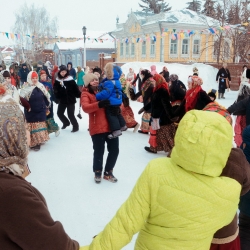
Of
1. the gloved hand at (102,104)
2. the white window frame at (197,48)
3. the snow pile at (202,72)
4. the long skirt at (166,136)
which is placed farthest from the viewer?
the white window frame at (197,48)

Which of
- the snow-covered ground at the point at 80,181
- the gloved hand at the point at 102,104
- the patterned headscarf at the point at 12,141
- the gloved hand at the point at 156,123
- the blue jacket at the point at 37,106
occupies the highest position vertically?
the patterned headscarf at the point at 12,141

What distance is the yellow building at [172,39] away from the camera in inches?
917

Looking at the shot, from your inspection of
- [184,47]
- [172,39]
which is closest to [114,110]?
[172,39]

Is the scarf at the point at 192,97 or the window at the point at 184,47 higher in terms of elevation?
the window at the point at 184,47

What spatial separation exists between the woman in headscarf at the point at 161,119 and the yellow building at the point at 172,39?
1819 centimetres

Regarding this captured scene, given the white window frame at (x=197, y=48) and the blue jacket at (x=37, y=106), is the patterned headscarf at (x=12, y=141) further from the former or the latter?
the white window frame at (x=197, y=48)

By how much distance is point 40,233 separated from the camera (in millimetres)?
1085

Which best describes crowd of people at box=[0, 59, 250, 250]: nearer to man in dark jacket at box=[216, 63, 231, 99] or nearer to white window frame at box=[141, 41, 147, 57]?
man in dark jacket at box=[216, 63, 231, 99]

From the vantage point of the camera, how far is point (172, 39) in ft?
77.2

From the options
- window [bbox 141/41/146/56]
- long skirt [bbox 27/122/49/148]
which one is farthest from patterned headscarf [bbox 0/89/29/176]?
window [bbox 141/41/146/56]

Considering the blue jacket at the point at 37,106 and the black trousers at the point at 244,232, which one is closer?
the black trousers at the point at 244,232

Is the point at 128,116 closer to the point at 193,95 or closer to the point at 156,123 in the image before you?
the point at 156,123

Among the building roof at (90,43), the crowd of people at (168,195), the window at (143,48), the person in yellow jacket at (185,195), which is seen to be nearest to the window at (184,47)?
the window at (143,48)

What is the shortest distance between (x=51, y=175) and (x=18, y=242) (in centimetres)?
361
